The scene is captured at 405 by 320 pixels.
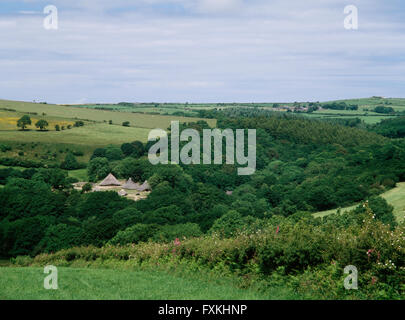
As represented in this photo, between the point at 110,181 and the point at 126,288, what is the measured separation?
365ft

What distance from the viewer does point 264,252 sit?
13906 mm

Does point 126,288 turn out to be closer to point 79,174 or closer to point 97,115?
point 79,174

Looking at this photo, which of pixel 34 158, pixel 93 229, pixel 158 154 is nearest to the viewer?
pixel 93 229

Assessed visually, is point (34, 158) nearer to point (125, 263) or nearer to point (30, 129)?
point (30, 129)

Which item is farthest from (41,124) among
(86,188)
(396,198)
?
(396,198)

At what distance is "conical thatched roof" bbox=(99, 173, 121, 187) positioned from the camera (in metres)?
120

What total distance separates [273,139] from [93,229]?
129m

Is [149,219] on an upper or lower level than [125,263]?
lower

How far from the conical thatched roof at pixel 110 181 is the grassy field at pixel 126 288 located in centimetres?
10585

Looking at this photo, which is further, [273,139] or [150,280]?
[273,139]

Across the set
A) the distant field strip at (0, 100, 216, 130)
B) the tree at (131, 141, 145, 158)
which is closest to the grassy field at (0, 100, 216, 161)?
the distant field strip at (0, 100, 216, 130)

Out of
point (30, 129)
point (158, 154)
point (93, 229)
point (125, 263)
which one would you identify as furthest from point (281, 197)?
point (125, 263)

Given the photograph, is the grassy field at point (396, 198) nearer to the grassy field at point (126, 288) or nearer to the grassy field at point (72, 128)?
the grassy field at point (126, 288)

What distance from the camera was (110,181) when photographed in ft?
400
